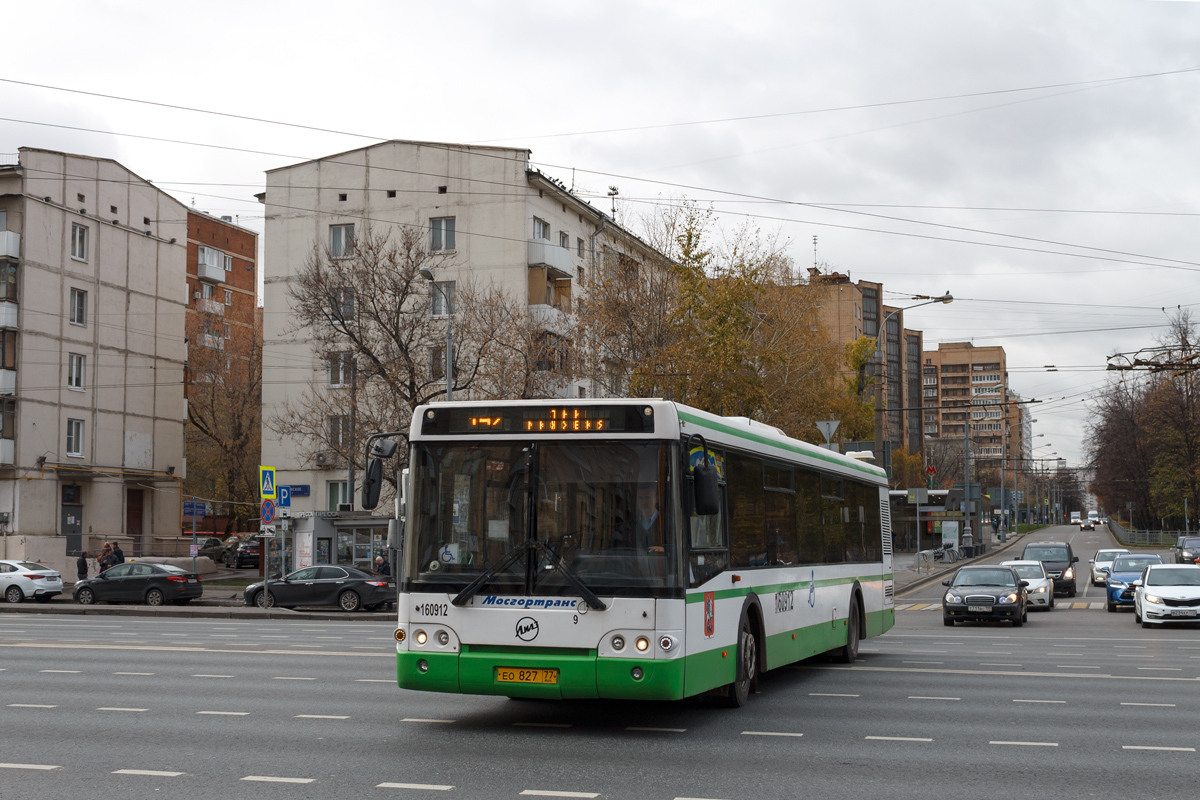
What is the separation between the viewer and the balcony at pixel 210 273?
290 ft

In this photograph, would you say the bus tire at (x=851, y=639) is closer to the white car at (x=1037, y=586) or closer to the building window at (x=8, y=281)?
the white car at (x=1037, y=586)

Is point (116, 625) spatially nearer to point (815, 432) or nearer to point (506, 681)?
point (506, 681)

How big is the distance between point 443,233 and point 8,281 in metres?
17.2

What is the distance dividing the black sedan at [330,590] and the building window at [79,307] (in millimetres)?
25051

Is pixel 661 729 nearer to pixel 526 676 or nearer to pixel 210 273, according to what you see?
pixel 526 676

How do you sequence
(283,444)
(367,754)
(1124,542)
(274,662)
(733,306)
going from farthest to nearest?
(1124,542), (283,444), (733,306), (274,662), (367,754)

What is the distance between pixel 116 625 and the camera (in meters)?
26.5

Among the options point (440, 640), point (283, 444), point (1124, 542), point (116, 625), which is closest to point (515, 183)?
point (283, 444)

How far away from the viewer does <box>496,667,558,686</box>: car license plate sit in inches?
401

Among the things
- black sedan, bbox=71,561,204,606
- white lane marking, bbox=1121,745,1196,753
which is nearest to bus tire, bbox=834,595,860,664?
white lane marking, bbox=1121,745,1196,753

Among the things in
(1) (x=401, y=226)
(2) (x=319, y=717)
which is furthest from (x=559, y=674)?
(1) (x=401, y=226)

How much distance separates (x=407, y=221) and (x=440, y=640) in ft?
142

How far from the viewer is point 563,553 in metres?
10.3

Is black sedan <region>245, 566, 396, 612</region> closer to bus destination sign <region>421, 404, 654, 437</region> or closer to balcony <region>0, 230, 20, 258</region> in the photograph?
bus destination sign <region>421, 404, 654, 437</region>
